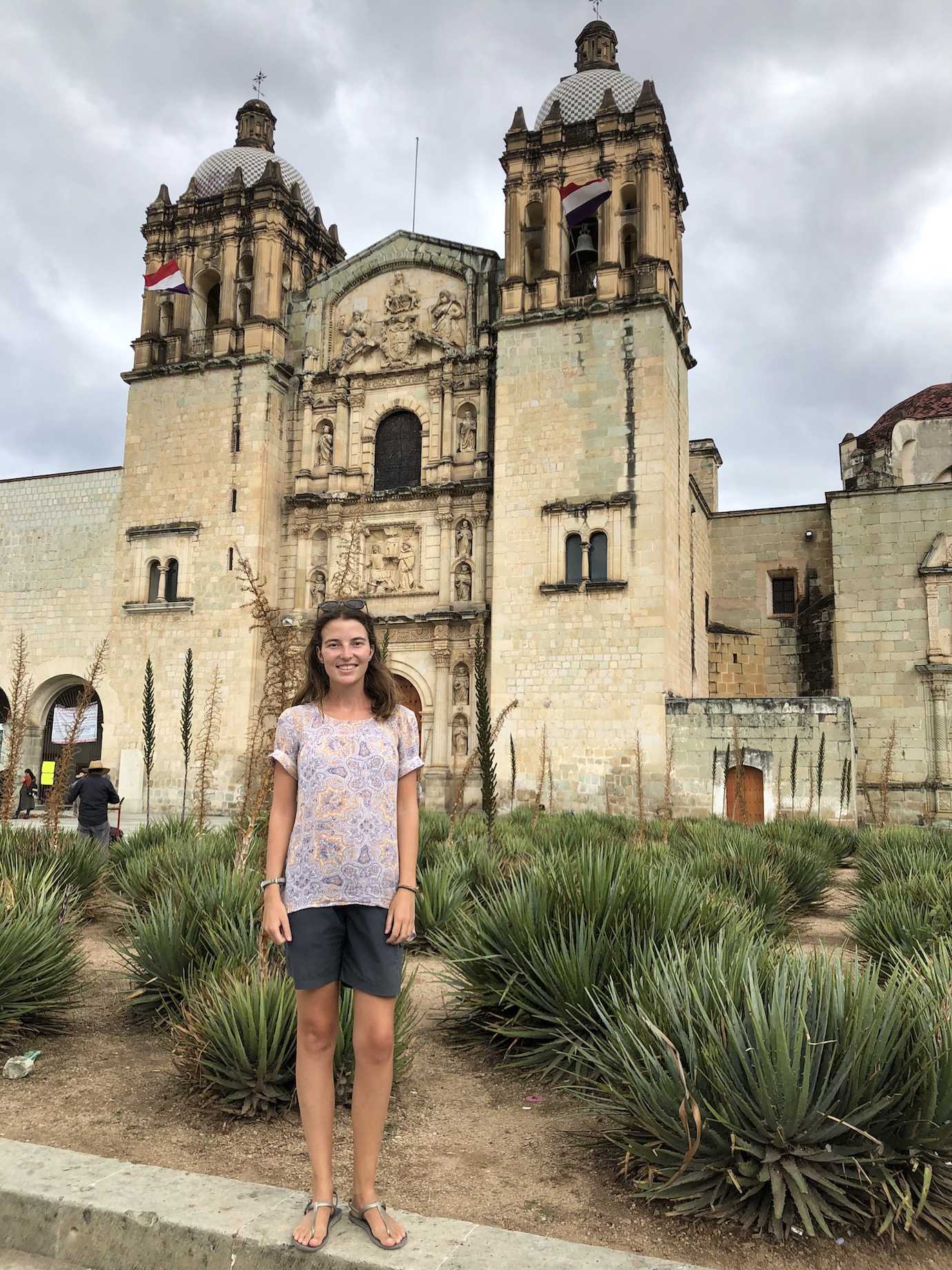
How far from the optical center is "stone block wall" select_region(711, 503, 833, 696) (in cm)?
2378

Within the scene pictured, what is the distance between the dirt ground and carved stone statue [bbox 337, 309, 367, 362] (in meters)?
19.8

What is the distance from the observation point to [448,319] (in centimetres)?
2233

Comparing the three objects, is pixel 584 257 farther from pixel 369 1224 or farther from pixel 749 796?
pixel 369 1224

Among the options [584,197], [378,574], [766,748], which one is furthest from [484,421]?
[766,748]

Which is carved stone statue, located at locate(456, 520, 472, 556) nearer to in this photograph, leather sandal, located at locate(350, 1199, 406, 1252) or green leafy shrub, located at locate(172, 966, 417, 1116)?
green leafy shrub, located at locate(172, 966, 417, 1116)

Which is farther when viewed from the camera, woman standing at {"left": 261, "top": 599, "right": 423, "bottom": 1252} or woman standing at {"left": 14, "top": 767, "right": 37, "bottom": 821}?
woman standing at {"left": 14, "top": 767, "right": 37, "bottom": 821}

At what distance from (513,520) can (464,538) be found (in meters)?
1.70

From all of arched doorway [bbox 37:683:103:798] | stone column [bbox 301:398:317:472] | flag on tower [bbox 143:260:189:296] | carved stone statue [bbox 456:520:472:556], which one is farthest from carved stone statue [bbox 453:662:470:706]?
flag on tower [bbox 143:260:189:296]

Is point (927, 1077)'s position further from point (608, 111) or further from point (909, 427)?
point (909, 427)

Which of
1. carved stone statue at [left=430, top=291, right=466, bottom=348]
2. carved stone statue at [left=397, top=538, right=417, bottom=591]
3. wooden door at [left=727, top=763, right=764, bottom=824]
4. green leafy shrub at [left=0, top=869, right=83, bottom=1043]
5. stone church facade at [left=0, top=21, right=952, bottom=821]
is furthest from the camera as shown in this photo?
carved stone statue at [left=430, top=291, right=466, bottom=348]

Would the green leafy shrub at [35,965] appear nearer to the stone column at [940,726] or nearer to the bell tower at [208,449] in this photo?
the bell tower at [208,449]

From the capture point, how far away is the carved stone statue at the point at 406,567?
2188 cm

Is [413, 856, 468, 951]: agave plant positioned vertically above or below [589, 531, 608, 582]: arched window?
below

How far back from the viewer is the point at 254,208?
2350 cm
